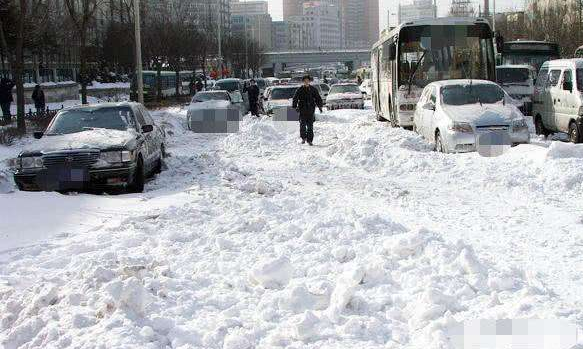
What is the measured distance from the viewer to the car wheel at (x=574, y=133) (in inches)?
595

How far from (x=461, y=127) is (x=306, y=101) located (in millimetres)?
5287

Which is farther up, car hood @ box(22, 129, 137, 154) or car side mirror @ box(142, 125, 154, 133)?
car side mirror @ box(142, 125, 154, 133)

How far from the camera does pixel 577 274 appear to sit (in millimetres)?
5805

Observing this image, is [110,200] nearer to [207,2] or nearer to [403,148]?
[403,148]

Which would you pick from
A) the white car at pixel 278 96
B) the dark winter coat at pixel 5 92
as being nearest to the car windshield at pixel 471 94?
the white car at pixel 278 96

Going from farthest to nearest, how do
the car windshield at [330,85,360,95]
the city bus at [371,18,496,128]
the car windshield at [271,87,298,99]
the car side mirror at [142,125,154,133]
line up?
the car windshield at [330,85,360,95]
the car windshield at [271,87,298,99]
the city bus at [371,18,496,128]
the car side mirror at [142,125,154,133]

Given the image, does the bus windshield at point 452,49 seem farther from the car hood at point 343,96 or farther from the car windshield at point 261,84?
the car windshield at point 261,84

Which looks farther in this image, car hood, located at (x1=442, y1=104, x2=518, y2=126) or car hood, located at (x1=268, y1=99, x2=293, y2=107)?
car hood, located at (x1=268, y1=99, x2=293, y2=107)

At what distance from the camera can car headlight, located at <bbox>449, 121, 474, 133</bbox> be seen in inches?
513

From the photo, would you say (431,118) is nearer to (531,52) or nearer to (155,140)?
(155,140)

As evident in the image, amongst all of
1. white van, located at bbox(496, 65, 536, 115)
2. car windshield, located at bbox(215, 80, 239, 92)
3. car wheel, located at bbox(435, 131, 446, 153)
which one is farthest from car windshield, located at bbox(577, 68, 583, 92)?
car windshield, located at bbox(215, 80, 239, 92)

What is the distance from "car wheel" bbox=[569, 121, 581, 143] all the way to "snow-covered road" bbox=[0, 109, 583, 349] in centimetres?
419

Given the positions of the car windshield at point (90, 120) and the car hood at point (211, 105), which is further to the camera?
the car hood at point (211, 105)

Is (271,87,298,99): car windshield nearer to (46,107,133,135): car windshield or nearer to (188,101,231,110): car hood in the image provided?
(188,101,231,110): car hood
